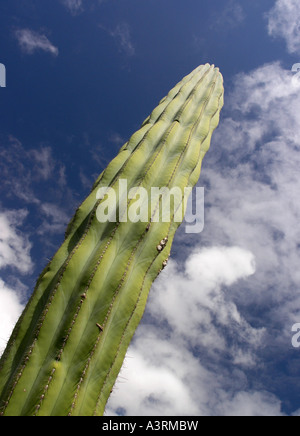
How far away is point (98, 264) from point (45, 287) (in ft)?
1.36

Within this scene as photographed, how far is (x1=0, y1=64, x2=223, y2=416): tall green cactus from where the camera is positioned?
1592mm

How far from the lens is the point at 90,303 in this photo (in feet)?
5.90

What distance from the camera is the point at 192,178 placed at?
2852 mm

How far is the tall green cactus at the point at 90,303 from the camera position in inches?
62.7

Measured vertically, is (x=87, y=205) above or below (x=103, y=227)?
above

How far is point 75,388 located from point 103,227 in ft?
→ 3.30
